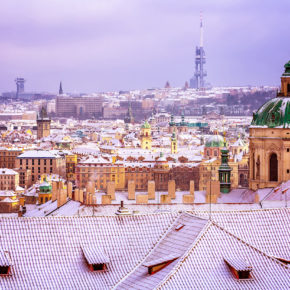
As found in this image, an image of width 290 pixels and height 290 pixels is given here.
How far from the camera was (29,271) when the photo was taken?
66.9 feet

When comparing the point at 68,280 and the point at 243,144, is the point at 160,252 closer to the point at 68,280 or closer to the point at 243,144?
the point at 68,280

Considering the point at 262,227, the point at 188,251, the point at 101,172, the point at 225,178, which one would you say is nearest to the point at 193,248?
the point at 188,251

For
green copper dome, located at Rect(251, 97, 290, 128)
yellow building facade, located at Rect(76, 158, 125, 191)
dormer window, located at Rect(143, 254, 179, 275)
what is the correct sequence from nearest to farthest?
1. dormer window, located at Rect(143, 254, 179, 275)
2. green copper dome, located at Rect(251, 97, 290, 128)
3. yellow building facade, located at Rect(76, 158, 125, 191)

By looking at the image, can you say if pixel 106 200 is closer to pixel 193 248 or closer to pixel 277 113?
pixel 277 113

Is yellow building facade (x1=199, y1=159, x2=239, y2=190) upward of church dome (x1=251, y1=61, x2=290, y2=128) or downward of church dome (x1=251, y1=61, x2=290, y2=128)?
downward

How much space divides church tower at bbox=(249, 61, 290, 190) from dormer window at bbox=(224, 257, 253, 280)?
25169 millimetres

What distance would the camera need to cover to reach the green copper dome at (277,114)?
4506cm

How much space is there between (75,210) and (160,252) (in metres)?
15.3

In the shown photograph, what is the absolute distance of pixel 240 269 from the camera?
19750mm

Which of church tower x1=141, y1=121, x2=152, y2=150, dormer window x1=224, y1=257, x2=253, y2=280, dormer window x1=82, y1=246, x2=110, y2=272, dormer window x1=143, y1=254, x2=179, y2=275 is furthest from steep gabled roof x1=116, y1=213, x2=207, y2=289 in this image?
church tower x1=141, y1=121, x2=152, y2=150

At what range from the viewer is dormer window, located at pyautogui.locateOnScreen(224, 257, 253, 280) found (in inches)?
780

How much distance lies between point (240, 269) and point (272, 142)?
2602cm

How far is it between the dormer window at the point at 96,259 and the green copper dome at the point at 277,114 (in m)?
24.9

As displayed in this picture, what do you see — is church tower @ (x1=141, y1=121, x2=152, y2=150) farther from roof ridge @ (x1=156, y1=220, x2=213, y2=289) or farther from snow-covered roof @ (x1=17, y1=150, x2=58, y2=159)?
roof ridge @ (x1=156, y1=220, x2=213, y2=289)
